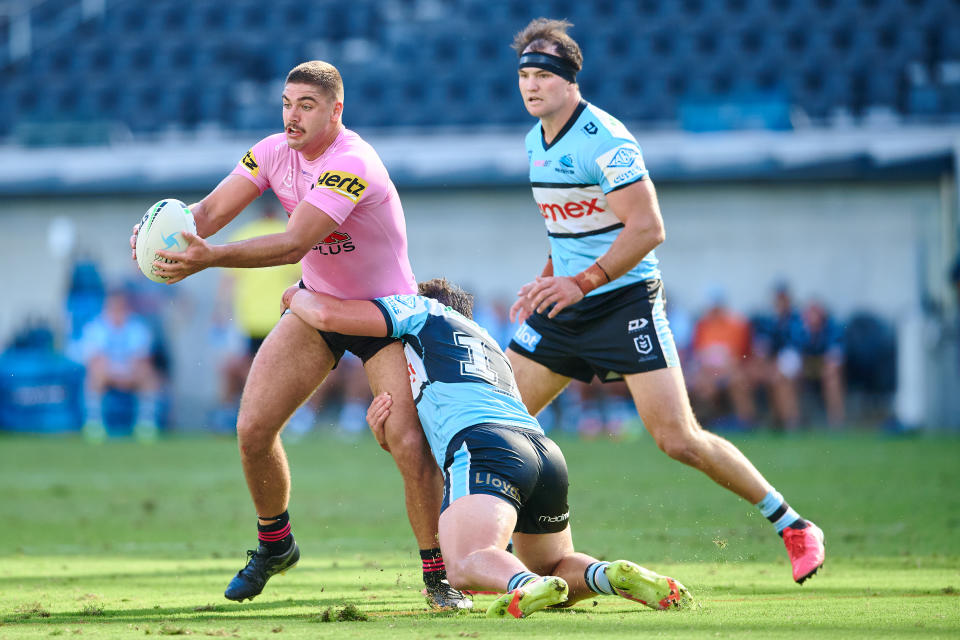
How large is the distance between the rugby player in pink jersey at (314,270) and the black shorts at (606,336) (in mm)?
753

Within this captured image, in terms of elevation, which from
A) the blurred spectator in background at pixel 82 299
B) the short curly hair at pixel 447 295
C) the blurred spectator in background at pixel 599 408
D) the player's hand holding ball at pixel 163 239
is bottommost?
the blurred spectator in background at pixel 599 408

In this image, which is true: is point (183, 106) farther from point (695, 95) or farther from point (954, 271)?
point (954, 271)

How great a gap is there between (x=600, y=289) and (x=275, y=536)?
1915 millimetres

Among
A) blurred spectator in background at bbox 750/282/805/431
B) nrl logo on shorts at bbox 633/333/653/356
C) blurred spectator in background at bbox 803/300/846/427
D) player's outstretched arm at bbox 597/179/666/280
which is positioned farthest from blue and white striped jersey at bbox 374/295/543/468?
blurred spectator in background at bbox 803/300/846/427

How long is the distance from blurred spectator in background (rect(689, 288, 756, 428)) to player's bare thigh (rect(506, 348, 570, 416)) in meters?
10.5

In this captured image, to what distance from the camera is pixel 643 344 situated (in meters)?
5.97

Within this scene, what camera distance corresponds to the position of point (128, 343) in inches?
688

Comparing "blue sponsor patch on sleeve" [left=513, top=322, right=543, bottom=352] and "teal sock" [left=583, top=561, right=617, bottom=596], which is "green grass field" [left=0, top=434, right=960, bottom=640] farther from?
"blue sponsor patch on sleeve" [left=513, top=322, right=543, bottom=352]

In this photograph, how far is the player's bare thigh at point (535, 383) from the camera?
620cm

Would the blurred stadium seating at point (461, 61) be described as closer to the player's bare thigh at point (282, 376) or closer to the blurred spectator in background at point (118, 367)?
the blurred spectator in background at point (118, 367)

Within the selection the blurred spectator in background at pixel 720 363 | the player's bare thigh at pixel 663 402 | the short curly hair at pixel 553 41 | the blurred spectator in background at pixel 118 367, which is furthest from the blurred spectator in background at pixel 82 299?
the player's bare thigh at pixel 663 402

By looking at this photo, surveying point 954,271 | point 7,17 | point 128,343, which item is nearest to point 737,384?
point 954,271

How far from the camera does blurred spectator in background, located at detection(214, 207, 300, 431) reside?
44.2ft

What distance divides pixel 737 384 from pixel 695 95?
17.0 ft
